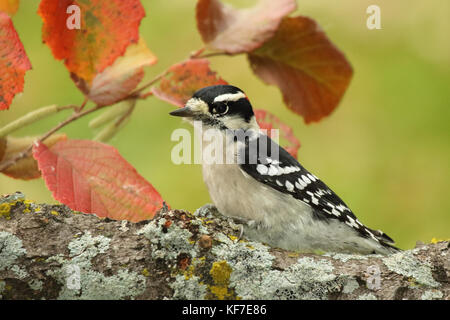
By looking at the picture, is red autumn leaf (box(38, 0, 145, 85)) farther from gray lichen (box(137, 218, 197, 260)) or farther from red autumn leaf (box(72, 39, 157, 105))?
gray lichen (box(137, 218, 197, 260))

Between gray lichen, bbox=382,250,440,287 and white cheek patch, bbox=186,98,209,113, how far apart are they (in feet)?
4.81

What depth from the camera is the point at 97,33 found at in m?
2.68

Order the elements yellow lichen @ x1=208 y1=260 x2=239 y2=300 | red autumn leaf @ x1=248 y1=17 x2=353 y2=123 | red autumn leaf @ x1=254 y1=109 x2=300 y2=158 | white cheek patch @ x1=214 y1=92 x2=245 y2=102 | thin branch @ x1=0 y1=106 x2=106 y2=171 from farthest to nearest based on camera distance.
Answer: white cheek patch @ x1=214 y1=92 x2=245 y2=102
red autumn leaf @ x1=248 y1=17 x2=353 y2=123
red autumn leaf @ x1=254 y1=109 x2=300 y2=158
thin branch @ x1=0 y1=106 x2=106 y2=171
yellow lichen @ x1=208 y1=260 x2=239 y2=300

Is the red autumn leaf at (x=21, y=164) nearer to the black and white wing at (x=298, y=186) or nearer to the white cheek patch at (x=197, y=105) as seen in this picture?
the white cheek patch at (x=197, y=105)

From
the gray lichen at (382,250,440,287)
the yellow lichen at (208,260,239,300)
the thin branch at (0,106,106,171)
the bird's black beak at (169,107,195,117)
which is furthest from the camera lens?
the bird's black beak at (169,107,195,117)

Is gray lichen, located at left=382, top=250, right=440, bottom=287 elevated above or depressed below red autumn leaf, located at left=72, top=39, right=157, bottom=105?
below

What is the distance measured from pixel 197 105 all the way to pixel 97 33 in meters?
1.05

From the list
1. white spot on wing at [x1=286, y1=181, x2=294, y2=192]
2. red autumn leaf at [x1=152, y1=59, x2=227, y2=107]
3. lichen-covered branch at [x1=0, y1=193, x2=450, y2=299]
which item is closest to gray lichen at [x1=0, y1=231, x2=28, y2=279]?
lichen-covered branch at [x1=0, y1=193, x2=450, y2=299]

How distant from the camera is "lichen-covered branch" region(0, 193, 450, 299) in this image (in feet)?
7.86

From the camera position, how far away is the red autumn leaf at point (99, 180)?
2.57 meters

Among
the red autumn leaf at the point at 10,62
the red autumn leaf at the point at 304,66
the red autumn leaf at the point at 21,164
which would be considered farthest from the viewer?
the red autumn leaf at the point at 304,66

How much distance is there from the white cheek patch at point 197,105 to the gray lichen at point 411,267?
1.47 m

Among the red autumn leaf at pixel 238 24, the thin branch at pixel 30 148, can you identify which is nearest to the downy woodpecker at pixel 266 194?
the red autumn leaf at pixel 238 24

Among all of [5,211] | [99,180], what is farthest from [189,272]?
[5,211]
